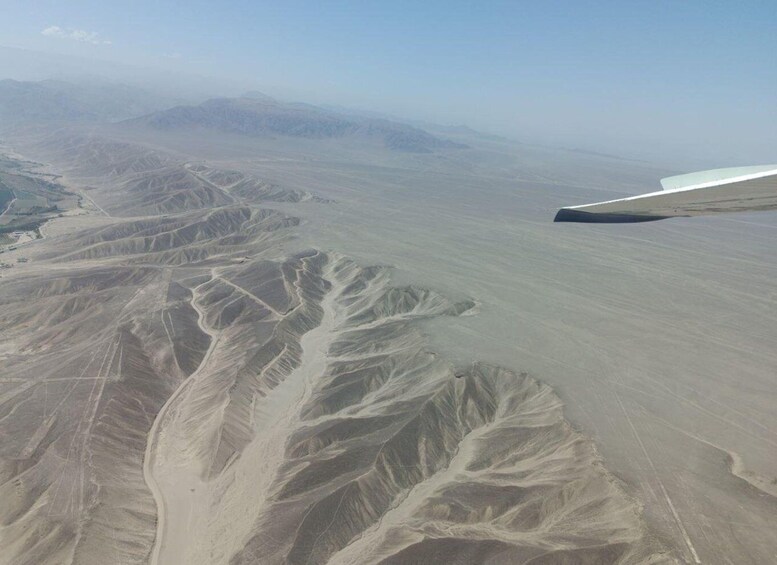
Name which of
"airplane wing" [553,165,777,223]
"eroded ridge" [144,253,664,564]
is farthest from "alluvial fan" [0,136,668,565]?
"airplane wing" [553,165,777,223]

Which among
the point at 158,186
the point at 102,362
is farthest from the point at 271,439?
the point at 158,186

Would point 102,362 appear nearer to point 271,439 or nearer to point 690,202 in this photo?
point 271,439

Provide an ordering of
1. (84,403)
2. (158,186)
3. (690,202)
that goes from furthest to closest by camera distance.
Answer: (158,186) → (84,403) → (690,202)

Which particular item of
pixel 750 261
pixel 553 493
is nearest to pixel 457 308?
pixel 553 493

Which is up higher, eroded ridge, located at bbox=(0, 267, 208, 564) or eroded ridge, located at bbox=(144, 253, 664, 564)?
eroded ridge, located at bbox=(144, 253, 664, 564)

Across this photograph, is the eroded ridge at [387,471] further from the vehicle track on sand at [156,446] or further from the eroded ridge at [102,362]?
the eroded ridge at [102,362]

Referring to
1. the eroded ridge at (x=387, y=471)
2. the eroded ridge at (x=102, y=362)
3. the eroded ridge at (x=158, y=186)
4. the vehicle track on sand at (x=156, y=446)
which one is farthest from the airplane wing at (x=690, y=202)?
the eroded ridge at (x=158, y=186)

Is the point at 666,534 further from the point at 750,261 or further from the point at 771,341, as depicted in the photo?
the point at 750,261

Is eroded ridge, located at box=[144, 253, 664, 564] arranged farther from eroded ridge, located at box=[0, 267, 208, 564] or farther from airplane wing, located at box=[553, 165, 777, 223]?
airplane wing, located at box=[553, 165, 777, 223]

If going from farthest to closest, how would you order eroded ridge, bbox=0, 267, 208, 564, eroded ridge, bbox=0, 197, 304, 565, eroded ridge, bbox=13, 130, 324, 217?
eroded ridge, bbox=13, 130, 324, 217 < eroded ridge, bbox=0, 197, 304, 565 < eroded ridge, bbox=0, 267, 208, 564
